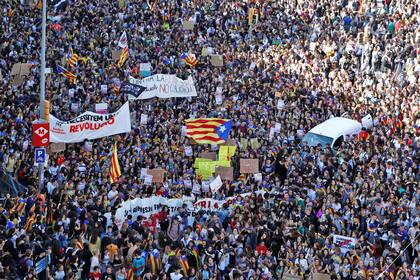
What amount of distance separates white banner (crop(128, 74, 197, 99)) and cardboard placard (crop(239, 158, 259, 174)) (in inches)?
219

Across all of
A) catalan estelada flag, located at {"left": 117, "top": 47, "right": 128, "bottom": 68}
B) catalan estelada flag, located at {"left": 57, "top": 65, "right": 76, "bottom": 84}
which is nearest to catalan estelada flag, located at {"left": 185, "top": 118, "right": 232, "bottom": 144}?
catalan estelada flag, located at {"left": 57, "top": 65, "right": 76, "bottom": 84}

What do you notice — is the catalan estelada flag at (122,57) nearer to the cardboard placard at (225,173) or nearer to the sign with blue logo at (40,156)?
the cardboard placard at (225,173)

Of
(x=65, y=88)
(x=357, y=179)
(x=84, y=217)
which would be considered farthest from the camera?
(x=65, y=88)

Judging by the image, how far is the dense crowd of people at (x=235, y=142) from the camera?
23891 millimetres

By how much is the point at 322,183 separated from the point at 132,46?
12354 millimetres

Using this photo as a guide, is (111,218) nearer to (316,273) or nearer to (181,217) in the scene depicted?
(181,217)

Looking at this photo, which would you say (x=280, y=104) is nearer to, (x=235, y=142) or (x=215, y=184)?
(x=235, y=142)

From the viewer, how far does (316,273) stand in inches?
920

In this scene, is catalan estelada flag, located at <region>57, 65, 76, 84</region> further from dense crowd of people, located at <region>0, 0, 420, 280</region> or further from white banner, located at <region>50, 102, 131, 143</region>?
white banner, located at <region>50, 102, 131, 143</region>

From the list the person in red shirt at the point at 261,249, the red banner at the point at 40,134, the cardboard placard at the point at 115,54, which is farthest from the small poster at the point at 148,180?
the cardboard placard at the point at 115,54

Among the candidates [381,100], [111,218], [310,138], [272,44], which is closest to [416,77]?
[381,100]

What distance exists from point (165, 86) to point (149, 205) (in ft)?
26.1

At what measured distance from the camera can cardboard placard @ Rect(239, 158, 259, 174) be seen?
29266 mm

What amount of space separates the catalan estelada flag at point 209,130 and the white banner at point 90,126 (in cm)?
173
